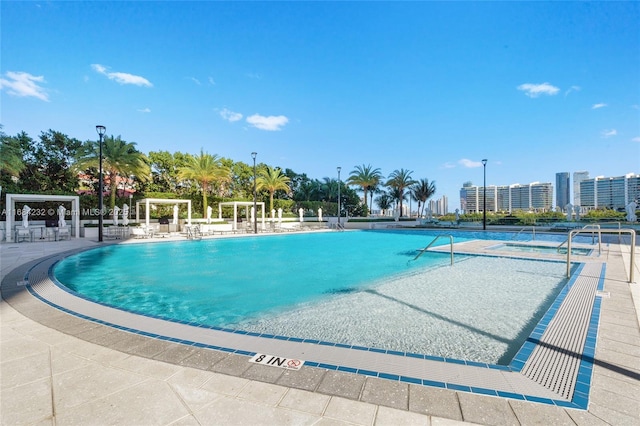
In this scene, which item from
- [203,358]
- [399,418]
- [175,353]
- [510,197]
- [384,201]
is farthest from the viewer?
[510,197]

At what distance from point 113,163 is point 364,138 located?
25.2 m

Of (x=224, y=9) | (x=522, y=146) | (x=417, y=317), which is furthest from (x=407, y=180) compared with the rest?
(x=417, y=317)

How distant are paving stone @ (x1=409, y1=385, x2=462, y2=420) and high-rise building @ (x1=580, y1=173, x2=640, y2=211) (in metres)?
74.6

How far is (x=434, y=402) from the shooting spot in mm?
2133

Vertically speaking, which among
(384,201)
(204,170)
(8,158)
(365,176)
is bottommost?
(384,201)

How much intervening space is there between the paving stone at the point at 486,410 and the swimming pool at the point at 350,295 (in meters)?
1.39

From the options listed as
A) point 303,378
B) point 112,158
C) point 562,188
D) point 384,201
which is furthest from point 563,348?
point 562,188

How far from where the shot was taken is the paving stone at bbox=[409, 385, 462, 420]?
2.02 meters

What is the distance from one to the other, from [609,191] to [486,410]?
8888 cm

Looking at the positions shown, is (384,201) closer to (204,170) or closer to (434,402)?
(204,170)

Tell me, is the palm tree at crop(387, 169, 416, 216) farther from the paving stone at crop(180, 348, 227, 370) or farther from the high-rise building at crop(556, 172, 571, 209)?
the high-rise building at crop(556, 172, 571, 209)

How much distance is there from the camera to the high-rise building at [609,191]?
58688 mm

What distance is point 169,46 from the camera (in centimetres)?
1619

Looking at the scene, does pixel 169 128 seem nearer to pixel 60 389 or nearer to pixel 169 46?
pixel 169 46
